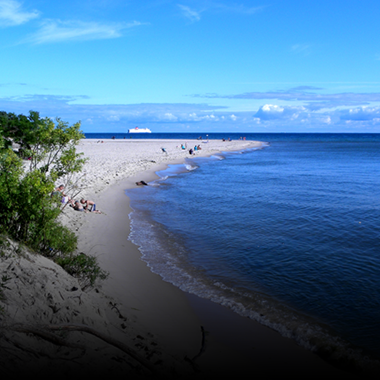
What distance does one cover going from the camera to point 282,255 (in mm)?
12312

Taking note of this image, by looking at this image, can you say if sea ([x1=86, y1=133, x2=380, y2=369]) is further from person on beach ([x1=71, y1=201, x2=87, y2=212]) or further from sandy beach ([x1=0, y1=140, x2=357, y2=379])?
person on beach ([x1=71, y1=201, x2=87, y2=212])

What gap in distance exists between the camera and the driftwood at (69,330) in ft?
18.0

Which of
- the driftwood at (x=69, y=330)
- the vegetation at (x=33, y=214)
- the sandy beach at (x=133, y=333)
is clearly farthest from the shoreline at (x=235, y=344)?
the vegetation at (x=33, y=214)

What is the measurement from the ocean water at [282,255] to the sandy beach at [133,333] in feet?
2.08

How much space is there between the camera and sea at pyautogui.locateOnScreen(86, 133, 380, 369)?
809 cm

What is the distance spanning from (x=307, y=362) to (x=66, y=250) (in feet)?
21.1

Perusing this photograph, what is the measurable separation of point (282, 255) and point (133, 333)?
6.99 m

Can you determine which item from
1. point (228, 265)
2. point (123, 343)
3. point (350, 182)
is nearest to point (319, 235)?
point (228, 265)

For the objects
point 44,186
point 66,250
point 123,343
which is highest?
point 44,186

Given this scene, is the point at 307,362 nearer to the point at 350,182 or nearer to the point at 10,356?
the point at 10,356

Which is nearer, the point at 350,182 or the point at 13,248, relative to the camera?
the point at 13,248

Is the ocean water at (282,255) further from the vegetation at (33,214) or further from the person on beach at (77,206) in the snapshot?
Answer: the vegetation at (33,214)

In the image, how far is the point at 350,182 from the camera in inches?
1160

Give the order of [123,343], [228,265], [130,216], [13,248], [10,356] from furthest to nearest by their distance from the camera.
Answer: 1. [130,216]
2. [228,265]
3. [13,248]
4. [123,343]
5. [10,356]
